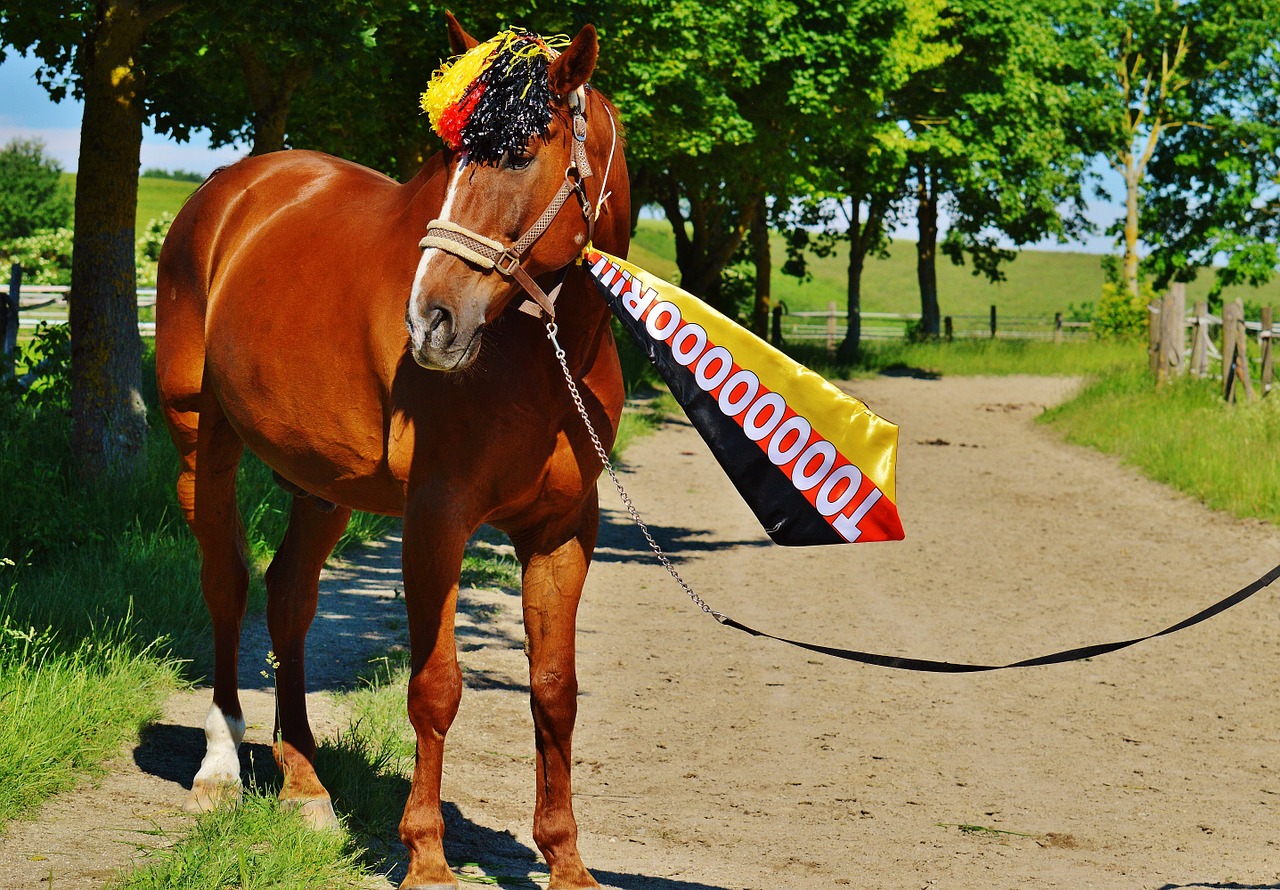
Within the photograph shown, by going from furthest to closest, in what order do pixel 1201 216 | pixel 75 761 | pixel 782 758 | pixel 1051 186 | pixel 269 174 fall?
pixel 1201 216 → pixel 1051 186 → pixel 782 758 → pixel 269 174 → pixel 75 761

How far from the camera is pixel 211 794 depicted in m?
4.47

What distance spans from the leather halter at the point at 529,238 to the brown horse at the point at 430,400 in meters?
0.01

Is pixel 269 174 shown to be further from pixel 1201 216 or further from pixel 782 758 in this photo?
pixel 1201 216

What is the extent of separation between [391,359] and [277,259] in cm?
87

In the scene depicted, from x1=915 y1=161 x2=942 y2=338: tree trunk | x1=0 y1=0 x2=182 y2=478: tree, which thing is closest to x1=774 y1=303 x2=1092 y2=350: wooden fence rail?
x1=915 y1=161 x2=942 y2=338: tree trunk

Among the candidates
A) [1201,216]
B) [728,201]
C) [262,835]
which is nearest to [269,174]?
[262,835]

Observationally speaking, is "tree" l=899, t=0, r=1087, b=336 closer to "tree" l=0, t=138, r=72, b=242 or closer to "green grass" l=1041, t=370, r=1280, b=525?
"green grass" l=1041, t=370, r=1280, b=525

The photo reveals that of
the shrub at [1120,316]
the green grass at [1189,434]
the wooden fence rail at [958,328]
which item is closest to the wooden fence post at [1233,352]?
the green grass at [1189,434]

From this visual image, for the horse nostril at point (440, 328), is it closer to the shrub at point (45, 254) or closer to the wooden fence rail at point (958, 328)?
the wooden fence rail at point (958, 328)

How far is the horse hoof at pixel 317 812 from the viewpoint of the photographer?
13.8 ft

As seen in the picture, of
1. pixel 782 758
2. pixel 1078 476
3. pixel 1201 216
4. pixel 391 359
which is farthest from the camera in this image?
pixel 1201 216

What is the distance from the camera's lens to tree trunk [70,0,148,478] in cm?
862

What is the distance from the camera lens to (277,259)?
4.38 m

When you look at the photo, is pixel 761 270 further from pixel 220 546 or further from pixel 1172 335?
pixel 220 546
